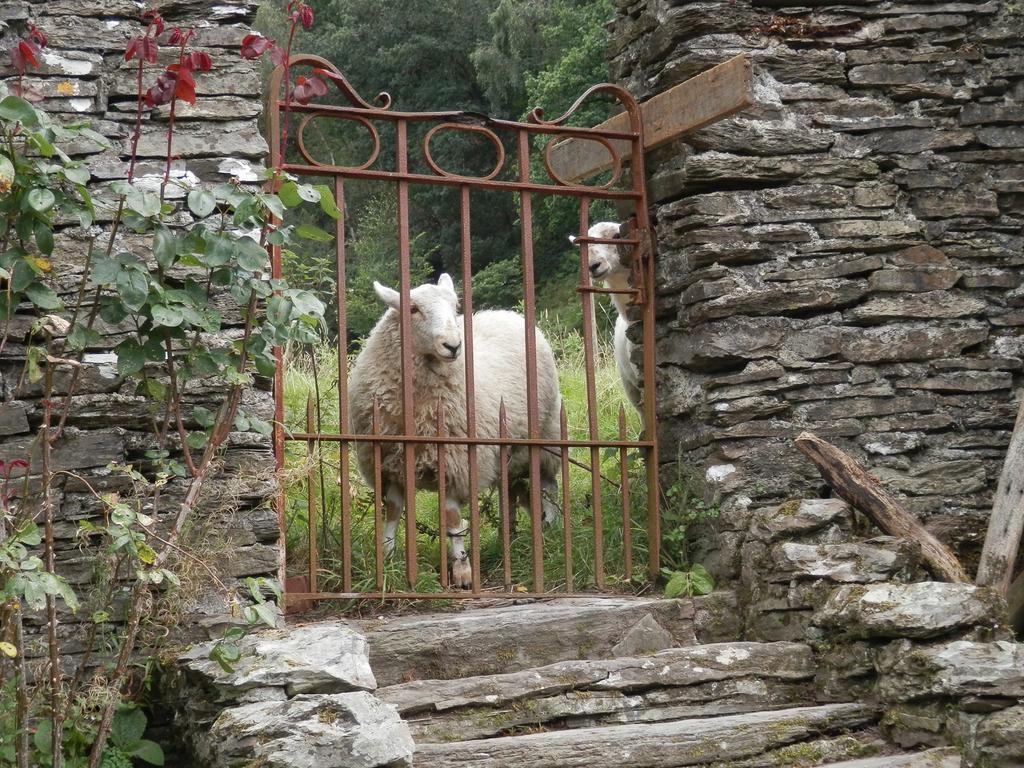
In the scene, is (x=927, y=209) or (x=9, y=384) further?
(x=927, y=209)

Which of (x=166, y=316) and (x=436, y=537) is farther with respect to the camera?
(x=436, y=537)

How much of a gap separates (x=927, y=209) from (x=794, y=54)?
0.84 m

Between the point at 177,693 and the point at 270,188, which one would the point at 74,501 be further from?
the point at 270,188

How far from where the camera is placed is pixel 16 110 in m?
3.44

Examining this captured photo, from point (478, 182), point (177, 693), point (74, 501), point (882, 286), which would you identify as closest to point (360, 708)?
point (177, 693)

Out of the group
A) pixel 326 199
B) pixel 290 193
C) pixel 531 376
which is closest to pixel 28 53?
pixel 290 193

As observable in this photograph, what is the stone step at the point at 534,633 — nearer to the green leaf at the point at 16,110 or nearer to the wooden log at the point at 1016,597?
the wooden log at the point at 1016,597

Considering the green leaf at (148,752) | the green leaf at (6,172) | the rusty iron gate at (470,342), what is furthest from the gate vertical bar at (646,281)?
the green leaf at (6,172)

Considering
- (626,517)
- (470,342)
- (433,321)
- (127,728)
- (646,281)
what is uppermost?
(646,281)

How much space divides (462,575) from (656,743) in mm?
1819

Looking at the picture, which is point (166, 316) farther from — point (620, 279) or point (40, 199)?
point (620, 279)

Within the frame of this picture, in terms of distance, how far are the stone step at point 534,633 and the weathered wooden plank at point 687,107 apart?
184 cm

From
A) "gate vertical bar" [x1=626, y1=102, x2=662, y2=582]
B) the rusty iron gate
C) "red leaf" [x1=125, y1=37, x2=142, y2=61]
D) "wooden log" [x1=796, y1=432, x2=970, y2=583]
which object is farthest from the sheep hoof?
"red leaf" [x1=125, y1=37, x2=142, y2=61]

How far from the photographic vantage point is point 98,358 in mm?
4133
